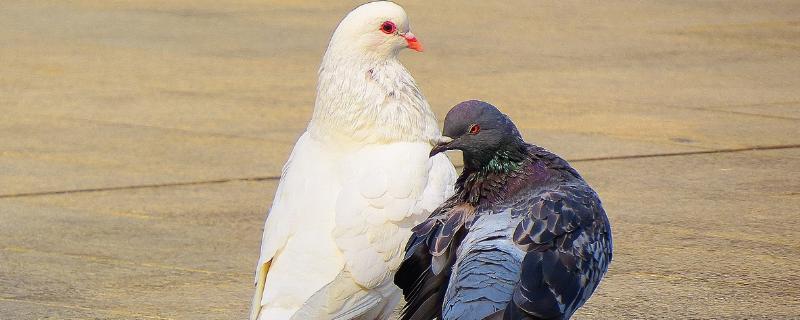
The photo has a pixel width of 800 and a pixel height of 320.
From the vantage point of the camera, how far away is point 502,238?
472cm

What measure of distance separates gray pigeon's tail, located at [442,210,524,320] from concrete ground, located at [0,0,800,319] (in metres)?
1.76

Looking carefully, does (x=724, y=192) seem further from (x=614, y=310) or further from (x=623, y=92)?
(x=623, y=92)

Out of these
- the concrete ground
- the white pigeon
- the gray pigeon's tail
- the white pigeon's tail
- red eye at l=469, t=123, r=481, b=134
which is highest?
red eye at l=469, t=123, r=481, b=134

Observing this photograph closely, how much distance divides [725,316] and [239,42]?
8008 millimetres

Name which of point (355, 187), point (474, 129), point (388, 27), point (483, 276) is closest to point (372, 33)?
point (388, 27)

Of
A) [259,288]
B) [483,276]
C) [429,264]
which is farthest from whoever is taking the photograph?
[259,288]

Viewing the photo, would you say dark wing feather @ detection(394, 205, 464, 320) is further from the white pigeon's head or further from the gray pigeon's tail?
the white pigeon's head

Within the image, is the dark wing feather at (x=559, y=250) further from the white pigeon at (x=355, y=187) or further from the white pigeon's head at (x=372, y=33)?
the white pigeon's head at (x=372, y=33)

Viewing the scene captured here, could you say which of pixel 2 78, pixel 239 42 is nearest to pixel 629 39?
pixel 239 42

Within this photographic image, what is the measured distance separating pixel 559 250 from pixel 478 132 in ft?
1.61

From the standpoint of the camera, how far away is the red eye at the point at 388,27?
231 inches

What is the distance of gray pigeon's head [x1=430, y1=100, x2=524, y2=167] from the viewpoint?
4.96 meters

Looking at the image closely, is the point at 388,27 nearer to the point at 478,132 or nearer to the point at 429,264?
the point at 478,132

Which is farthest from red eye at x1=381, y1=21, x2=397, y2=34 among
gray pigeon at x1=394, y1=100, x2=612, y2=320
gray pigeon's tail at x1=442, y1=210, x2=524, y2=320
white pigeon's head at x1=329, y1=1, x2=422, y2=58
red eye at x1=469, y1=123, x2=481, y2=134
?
gray pigeon's tail at x1=442, y1=210, x2=524, y2=320
